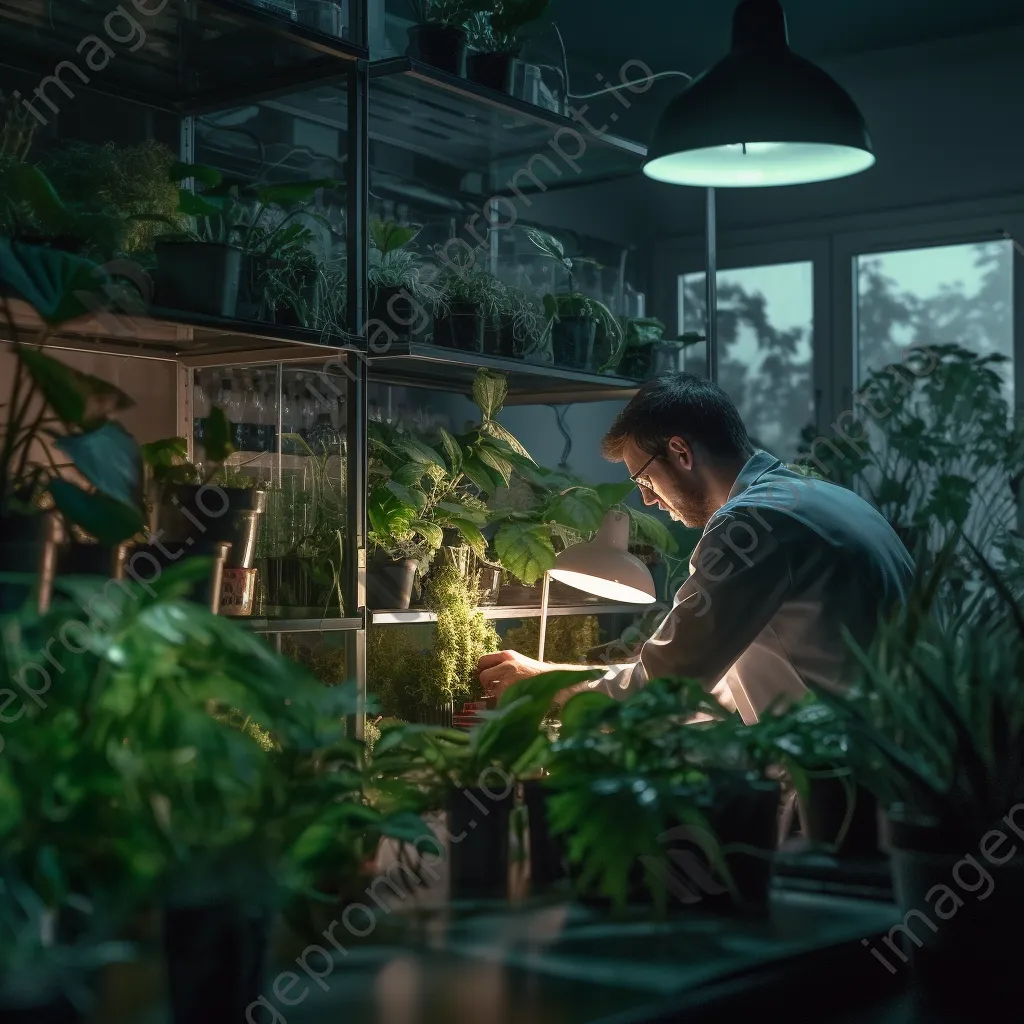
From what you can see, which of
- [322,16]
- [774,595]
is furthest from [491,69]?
[774,595]

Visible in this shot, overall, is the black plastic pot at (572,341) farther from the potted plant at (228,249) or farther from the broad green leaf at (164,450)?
the broad green leaf at (164,450)

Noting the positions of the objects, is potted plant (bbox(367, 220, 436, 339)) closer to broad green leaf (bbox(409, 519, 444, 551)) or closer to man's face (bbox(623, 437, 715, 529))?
broad green leaf (bbox(409, 519, 444, 551))

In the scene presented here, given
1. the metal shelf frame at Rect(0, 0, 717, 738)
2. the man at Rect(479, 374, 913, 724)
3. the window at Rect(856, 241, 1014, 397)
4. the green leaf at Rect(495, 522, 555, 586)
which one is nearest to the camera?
the metal shelf frame at Rect(0, 0, 717, 738)

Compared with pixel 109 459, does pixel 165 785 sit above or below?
below

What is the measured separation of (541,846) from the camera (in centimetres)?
130

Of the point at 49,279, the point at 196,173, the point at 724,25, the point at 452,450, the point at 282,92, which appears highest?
the point at 724,25

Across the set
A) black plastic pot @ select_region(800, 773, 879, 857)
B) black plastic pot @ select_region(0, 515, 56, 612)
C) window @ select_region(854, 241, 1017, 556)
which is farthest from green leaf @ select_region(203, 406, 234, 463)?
window @ select_region(854, 241, 1017, 556)

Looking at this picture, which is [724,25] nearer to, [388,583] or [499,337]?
[499,337]

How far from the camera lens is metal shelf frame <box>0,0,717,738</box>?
2.29 metres

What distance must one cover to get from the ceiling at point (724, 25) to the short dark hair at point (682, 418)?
197cm

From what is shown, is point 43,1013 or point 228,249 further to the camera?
point 228,249

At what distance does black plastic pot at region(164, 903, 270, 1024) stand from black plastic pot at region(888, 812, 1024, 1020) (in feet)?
1.96

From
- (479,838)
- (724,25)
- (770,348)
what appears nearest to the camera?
(479,838)

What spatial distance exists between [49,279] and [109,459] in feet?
1.12
